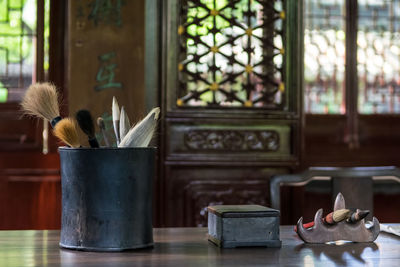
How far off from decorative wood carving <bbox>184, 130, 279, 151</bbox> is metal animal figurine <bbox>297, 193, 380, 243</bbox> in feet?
6.67

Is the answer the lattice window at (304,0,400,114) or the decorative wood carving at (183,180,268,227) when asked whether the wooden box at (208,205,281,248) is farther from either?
the lattice window at (304,0,400,114)

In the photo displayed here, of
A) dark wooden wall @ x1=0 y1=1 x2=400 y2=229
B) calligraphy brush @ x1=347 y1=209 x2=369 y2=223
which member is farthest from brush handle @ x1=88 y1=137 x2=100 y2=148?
dark wooden wall @ x1=0 y1=1 x2=400 y2=229

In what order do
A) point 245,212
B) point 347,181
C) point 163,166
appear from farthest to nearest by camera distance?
1. point 163,166
2. point 347,181
3. point 245,212

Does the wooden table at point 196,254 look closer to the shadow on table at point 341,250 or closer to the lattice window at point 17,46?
the shadow on table at point 341,250

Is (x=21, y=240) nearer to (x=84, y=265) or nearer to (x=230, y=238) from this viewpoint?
(x=84, y=265)

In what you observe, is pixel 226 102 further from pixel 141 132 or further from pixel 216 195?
pixel 141 132

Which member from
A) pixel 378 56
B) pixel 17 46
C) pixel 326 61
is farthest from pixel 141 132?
pixel 378 56

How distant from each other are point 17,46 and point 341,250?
8.61ft

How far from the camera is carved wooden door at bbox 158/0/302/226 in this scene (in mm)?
3332

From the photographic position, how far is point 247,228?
1.23 metres

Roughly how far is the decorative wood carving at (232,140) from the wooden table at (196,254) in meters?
1.99

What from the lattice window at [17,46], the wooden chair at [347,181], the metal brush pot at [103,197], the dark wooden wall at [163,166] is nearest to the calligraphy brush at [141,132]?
the metal brush pot at [103,197]

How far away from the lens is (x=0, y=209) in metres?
3.36

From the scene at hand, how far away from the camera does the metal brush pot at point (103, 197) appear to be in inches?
45.5
